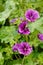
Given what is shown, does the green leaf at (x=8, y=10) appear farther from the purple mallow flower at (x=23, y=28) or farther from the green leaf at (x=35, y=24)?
the green leaf at (x=35, y=24)

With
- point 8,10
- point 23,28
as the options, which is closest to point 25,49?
point 23,28

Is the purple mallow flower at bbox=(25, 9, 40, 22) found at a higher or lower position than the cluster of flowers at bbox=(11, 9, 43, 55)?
higher

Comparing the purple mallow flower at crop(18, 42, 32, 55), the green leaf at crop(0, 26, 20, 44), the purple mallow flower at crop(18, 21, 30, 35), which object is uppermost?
the purple mallow flower at crop(18, 21, 30, 35)

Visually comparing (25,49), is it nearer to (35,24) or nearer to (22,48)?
(22,48)

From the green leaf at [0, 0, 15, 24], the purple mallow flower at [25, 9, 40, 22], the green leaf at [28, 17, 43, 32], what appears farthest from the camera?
the green leaf at [0, 0, 15, 24]

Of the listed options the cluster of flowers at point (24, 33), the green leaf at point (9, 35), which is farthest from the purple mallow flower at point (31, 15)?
the green leaf at point (9, 35)

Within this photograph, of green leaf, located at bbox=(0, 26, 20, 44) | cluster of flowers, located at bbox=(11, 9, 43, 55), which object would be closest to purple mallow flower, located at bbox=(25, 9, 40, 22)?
cluster of flowers, located at bbox=(11, 9, 43, 55)

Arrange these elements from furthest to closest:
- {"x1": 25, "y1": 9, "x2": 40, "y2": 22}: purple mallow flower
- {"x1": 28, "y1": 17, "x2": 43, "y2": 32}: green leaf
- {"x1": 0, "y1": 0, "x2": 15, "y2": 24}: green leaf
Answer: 1. {"x1": 0, "y1": 0, "x2": 15, "y2": 24}: green leaf
2. {"x1": 25, "y1": 9, "x2": 40, "y2": 22}: purple mallow flower
3. {"x1": 28, "y1": 17, "x2": 43, "y2": 32}: green leaf

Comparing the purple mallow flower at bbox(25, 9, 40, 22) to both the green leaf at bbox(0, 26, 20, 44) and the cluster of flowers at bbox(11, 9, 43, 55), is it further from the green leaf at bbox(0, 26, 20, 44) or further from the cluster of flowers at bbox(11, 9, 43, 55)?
the green leaf at bbox(0, 26, 20, 44)

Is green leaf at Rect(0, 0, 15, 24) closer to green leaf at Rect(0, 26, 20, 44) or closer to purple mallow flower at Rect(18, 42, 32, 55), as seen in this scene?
green leaf at Rect(0, 26, 20, 44)

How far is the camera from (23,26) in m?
1.67

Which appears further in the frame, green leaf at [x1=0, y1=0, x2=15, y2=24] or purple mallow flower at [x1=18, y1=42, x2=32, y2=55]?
green leaf at [x1=0, y1=0, x2=15, y2=24]

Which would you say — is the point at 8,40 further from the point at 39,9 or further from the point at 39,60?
the point at 39,9

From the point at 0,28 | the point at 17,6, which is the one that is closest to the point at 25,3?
the point at 17,6
